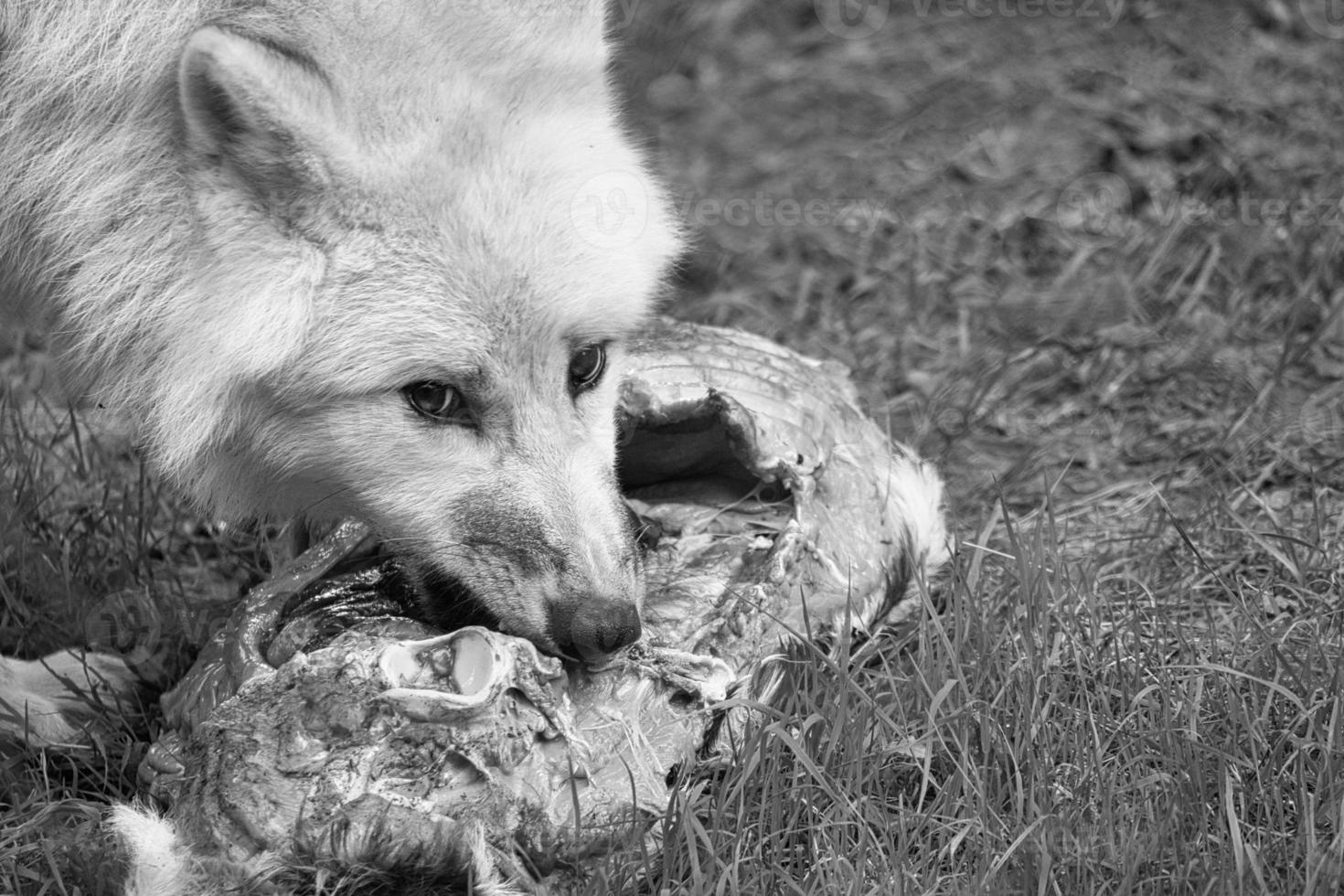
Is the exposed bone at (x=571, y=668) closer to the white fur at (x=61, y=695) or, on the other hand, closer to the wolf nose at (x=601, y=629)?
the wolf nose at (x=601, y=629)

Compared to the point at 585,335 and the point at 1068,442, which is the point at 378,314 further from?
the point at 1068,442

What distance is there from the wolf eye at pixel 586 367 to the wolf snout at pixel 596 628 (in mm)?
575

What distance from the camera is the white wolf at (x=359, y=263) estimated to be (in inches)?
111

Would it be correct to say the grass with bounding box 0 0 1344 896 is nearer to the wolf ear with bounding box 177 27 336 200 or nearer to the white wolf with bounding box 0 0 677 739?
the white wolf with bounding box 0 0 677 739

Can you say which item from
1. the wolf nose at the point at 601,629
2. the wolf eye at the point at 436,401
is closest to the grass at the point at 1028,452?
the wolf nose at the point at 601,629

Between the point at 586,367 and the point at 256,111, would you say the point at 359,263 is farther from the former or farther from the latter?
the point at 586,367

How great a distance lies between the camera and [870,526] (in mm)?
3396

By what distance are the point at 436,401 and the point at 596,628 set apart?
0.62 meters

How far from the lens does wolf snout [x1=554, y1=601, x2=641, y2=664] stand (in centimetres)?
277

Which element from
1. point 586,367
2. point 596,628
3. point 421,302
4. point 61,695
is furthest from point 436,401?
point 61,695

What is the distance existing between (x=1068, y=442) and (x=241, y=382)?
2.97 meters

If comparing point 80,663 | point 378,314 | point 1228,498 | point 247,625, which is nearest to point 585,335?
point 378,314

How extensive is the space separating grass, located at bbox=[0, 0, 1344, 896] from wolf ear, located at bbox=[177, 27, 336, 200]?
1475 millimetres

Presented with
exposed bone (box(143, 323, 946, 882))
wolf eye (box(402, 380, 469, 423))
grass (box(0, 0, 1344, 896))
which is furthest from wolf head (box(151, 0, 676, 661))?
grass (box(0, 0, 1344, 896))
